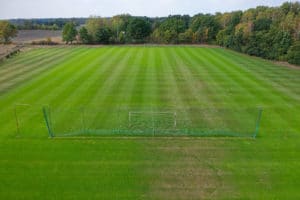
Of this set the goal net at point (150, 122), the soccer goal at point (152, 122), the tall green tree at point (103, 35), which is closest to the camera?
the goal net at point (150, 122)

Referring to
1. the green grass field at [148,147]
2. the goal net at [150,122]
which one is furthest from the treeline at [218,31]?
the goal net at [150,122]

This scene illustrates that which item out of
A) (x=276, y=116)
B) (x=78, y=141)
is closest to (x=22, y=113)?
(x=78, y=141)

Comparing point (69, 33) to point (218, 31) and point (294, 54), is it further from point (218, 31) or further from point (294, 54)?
point (294, 54)

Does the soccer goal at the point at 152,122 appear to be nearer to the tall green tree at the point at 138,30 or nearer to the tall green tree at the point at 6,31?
the tall green tree at the point at 138,30

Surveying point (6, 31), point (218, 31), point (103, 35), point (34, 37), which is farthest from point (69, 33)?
point (218, 31)

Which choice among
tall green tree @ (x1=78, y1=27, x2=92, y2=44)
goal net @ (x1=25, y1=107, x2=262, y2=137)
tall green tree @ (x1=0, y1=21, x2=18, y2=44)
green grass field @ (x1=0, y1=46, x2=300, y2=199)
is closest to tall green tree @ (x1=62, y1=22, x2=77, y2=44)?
tall green tree @ (x1=78, y1=27, x2=92, y2=44)

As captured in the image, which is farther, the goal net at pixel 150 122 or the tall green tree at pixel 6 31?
the tall green tree at pixel 6 31

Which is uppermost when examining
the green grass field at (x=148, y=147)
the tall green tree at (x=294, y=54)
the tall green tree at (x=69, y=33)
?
the tall green tree at (x=69, y=33)
